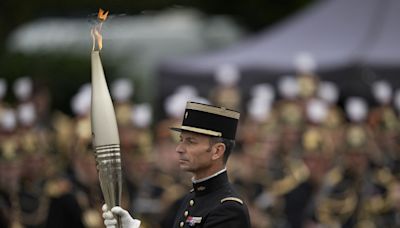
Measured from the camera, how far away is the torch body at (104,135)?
6.97m

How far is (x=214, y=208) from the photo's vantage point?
703 cm

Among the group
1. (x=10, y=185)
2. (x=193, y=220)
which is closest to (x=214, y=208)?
(x=193, y=220)

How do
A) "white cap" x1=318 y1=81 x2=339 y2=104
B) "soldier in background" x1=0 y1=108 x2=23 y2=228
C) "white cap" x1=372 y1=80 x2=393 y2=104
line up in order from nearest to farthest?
"soldier in background" x1=0 y1=108 x2=23 y2=228, "white cap" x1=372 y1=80 x2=393 y2=104, "white cap" x1=318 y1=81 x2=339 y2=104

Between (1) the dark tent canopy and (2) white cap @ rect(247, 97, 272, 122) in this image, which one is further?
(1) the dark tent canopy

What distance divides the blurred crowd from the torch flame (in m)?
4.94

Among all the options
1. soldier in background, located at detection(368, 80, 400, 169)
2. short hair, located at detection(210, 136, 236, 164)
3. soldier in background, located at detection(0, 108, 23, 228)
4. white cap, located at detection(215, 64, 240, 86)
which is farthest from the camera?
white cap, located at detection(215, 64, 240, 86)

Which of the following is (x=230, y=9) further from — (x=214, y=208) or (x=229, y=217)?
(x=229, y=217)

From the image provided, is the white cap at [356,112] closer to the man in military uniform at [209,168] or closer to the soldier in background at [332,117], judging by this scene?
the soldier in background at [332,117]

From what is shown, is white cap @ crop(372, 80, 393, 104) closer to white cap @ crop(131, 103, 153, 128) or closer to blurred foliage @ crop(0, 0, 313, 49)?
white cap @ crop(131, 103, 153, 128)

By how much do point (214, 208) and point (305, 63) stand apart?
35.4ft

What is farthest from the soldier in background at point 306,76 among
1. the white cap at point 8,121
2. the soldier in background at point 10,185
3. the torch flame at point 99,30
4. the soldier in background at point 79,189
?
the torch flame at point 99,30

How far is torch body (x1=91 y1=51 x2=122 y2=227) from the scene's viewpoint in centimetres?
697

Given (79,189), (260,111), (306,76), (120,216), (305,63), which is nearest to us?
(120,216)

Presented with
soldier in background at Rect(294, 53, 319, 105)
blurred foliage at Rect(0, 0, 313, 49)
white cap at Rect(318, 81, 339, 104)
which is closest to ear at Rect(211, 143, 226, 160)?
soldier in background at Rect(294, 53, 319, 105)
